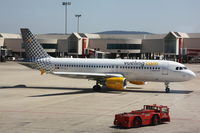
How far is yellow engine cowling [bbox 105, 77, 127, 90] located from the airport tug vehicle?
695 inches

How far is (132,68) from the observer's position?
49750 mm

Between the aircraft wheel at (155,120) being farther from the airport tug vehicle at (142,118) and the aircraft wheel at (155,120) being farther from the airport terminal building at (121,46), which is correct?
the airport terminal building at (121,46)

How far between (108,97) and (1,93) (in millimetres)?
12645

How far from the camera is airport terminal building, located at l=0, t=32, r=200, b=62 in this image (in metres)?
140

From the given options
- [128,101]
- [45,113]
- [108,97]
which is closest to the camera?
[45,113]

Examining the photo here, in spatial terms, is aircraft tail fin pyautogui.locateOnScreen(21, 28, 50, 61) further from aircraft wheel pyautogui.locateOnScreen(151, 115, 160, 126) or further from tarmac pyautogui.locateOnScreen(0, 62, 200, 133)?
aircraft wheel pyautogui.locateOnScreen(151, 115, 160, 126)

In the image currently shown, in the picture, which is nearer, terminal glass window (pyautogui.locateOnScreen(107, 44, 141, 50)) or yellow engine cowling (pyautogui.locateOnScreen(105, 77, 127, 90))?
yellow engine cowling (pyautogui.locateOnScreen(105, 77, 127, 90))

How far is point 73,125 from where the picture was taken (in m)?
27.1

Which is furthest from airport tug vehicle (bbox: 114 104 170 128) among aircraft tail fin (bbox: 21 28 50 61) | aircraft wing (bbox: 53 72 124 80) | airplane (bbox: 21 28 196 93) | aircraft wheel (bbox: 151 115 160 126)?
aircraft tail fin (bbox: 21 28 50 61)

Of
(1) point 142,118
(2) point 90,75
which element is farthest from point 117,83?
(1) point 142,118

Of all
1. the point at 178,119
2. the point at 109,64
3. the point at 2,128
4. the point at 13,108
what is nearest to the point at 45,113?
the point at 13,108

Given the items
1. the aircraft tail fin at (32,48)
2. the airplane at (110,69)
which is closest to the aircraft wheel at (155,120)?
the airplane at (110,69)

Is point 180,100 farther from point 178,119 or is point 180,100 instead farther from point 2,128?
point 2,128

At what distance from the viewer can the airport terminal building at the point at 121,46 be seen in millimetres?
139750
